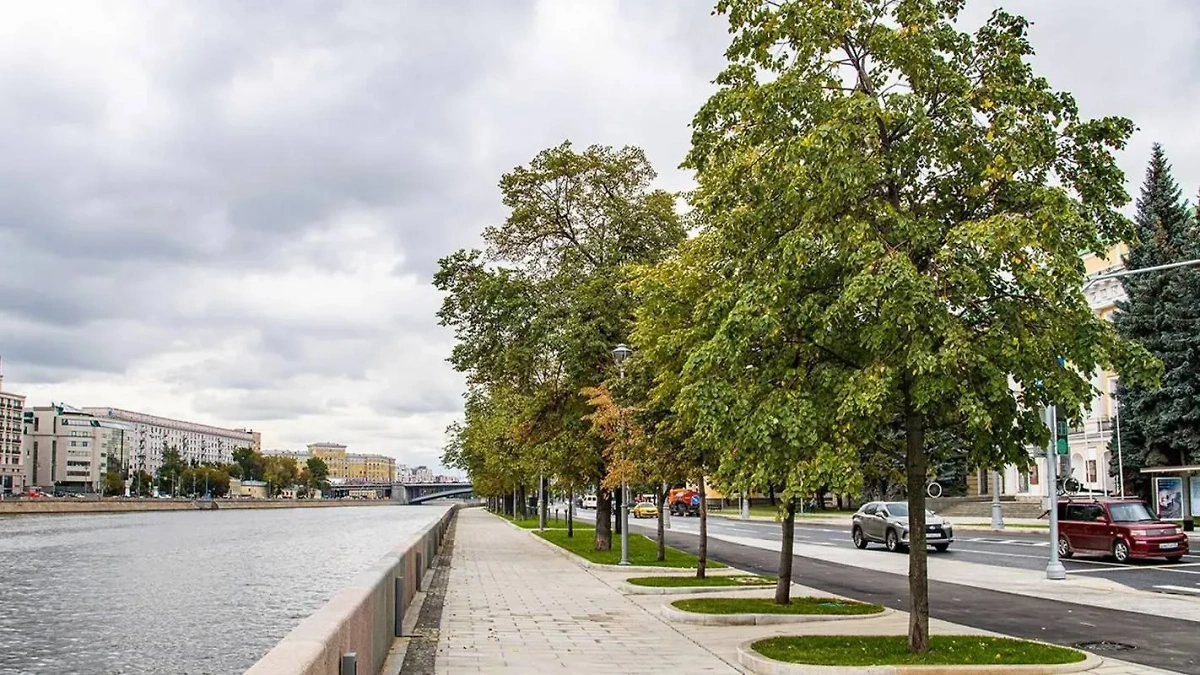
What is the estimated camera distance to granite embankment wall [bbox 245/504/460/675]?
6125 mm

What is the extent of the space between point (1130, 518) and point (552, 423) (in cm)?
1627

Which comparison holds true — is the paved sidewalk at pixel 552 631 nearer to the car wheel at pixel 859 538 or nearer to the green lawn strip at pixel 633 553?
the green lawn strip at pixel 633 553

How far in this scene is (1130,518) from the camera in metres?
29.5

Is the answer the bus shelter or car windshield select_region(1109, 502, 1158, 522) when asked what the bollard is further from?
the bus shelter

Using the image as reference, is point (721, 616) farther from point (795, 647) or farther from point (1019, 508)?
point (1019, 508)

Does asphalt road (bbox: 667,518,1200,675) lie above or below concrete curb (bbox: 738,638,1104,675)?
below

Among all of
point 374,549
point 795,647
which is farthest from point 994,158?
point 374,549

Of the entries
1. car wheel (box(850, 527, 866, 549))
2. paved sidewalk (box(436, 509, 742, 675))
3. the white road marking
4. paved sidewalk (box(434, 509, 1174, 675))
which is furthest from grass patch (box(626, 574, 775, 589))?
car wheel (box(850, 527, 866, 549))

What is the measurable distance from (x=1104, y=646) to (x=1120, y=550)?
53.8ft

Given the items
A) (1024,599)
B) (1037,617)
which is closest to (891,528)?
(1024,599)

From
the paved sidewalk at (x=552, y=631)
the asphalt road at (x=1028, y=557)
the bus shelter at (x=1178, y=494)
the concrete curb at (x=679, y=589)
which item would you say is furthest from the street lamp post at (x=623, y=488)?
the bus shelter at (x=1178, y=494)

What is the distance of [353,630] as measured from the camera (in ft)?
27.7

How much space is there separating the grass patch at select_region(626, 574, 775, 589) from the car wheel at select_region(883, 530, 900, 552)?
14.3m

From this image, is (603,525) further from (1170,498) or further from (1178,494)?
(1178,494)
